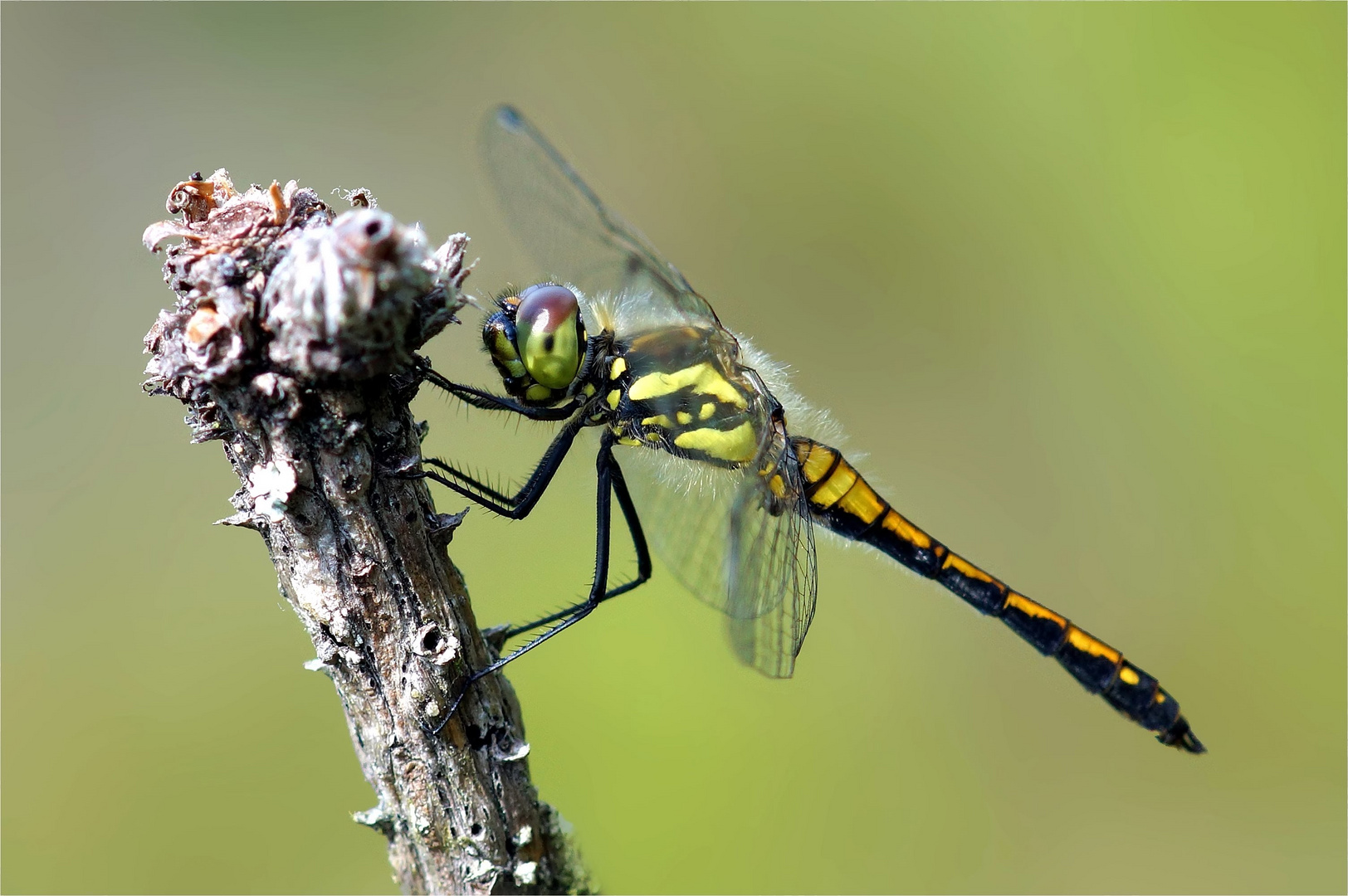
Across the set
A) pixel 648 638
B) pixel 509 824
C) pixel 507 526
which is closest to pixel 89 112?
pixel 507 526

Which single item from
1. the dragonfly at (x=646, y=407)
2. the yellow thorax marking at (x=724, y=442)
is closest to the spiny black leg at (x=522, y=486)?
the dragonfly at (x=646, y=407)

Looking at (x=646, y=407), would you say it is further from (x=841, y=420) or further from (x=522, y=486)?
(x=841, y=420)

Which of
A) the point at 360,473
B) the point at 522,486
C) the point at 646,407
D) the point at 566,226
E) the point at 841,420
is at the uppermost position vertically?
the point at 841,420

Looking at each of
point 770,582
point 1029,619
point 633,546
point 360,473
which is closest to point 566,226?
point 633,546

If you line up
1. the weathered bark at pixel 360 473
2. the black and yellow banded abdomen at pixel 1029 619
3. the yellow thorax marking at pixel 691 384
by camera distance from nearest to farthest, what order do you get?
the weathered bark at pixel 360 473, the yellow thorax marking at pixel 691 384, the black and yellow banded abdomen at pixel 1029 619

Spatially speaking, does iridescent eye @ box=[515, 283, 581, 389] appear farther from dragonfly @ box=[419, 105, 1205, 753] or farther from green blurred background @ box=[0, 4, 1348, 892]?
green blurred background @ box=[0, 4, 1348, 892]

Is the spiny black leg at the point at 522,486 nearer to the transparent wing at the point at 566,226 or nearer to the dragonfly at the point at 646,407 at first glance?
the dragonfly at the point at 646,407
